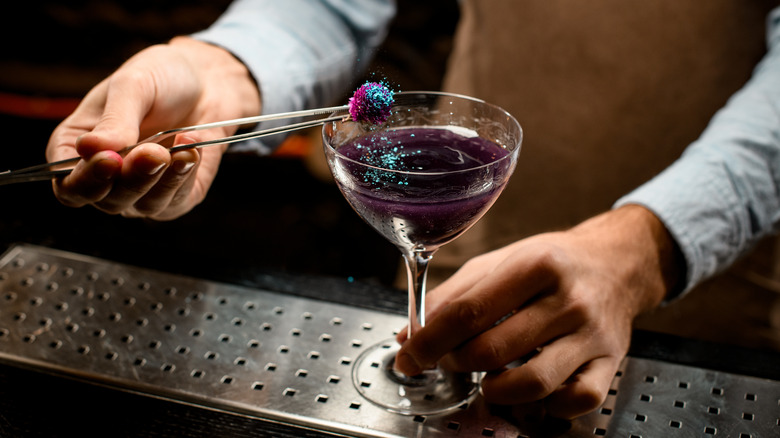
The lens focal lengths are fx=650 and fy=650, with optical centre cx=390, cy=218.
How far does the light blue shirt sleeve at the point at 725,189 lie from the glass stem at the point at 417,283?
507mm

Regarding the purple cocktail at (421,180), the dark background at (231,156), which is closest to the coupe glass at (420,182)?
the purple cocktail at (421,180)

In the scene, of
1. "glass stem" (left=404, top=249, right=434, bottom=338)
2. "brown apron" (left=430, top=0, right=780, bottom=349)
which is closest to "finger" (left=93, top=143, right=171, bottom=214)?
"glass stem" (left=404, top=249, right=434, bottom=338)

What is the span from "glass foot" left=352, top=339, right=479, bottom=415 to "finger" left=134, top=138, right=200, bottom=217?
0.39 m

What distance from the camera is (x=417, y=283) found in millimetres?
964

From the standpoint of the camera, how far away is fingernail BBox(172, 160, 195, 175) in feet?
2.94

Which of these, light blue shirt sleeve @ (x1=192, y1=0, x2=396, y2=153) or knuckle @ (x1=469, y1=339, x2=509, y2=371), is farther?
light blue shirt sleeve @ (x1=192, y1=0, x2=396, y2=153)

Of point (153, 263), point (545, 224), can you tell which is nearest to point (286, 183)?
point (545, 224)

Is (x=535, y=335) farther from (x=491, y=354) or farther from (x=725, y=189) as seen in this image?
(x=725, y=189)

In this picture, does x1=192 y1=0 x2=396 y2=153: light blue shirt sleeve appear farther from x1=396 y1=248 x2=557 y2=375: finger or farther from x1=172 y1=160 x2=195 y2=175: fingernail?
x1=396 y1=248 x2=557 y2=375: finger

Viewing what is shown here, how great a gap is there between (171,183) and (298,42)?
865 millimetres

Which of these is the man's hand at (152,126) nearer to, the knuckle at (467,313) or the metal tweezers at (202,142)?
the metal tweezers at (202,142)

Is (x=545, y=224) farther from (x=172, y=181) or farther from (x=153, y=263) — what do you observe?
(x=172, y=181)

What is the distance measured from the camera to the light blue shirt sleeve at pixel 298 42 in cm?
150

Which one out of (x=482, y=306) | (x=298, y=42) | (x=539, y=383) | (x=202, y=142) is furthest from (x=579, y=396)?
(x=298, y=42)
